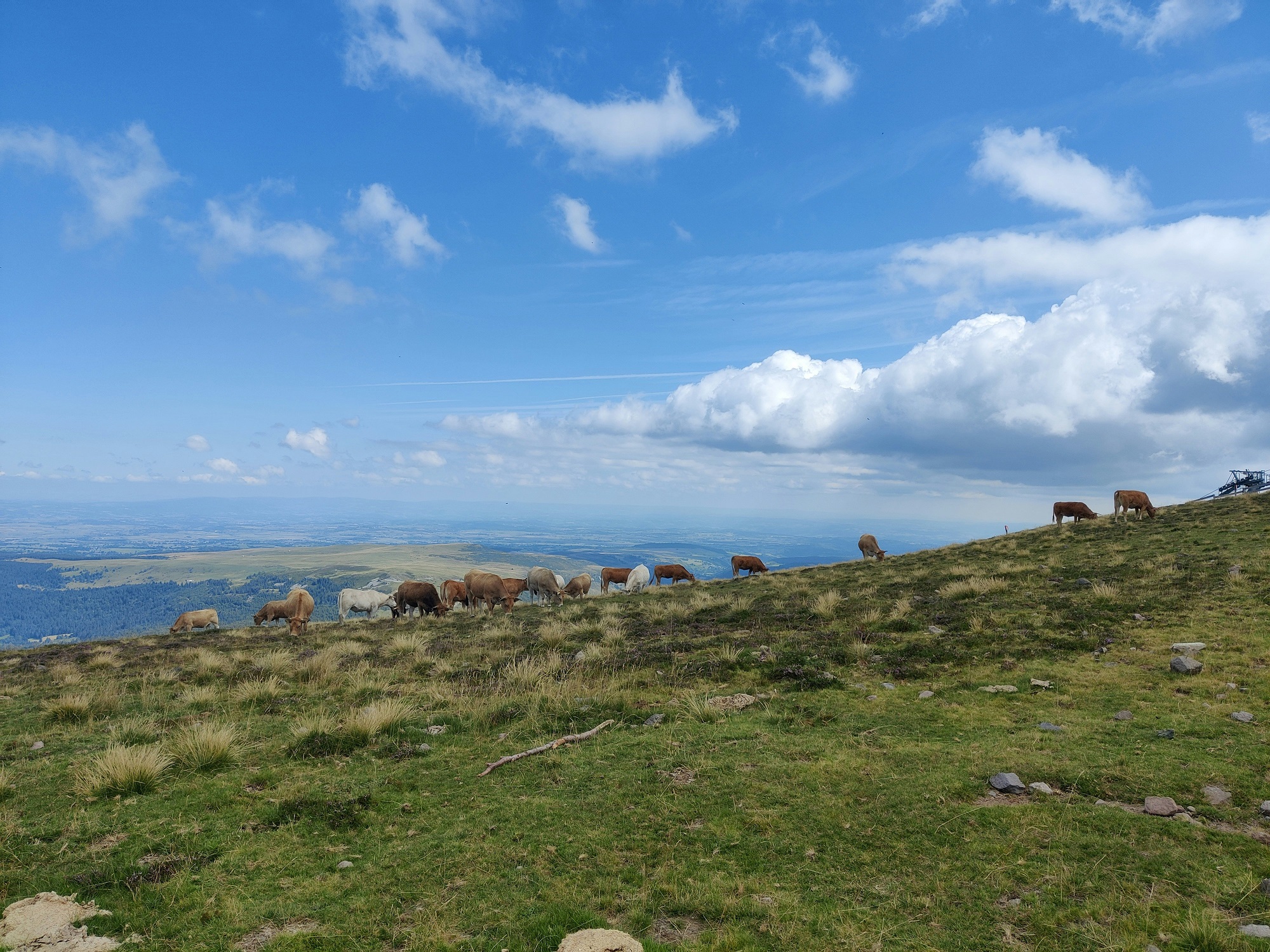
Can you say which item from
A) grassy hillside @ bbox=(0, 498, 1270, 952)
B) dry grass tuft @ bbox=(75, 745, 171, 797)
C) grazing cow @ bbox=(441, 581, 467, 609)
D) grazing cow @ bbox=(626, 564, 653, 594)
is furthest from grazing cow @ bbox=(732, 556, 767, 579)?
dry grass tuft @ bbox=(75, 745, 171, 797)

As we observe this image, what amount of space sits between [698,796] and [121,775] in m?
7.41

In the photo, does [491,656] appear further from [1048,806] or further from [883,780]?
[1048,806]

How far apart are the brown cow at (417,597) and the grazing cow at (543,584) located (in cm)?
554

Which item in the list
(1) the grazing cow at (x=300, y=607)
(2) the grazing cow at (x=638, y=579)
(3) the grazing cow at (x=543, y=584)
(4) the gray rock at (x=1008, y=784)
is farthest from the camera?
(2) the grazing cow at (x=638, y=579)

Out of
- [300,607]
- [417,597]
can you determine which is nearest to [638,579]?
[417,597]

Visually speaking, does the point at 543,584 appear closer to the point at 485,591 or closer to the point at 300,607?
the point at 485,591

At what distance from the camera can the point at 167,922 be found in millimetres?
4996

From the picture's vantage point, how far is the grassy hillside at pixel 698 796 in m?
4.97

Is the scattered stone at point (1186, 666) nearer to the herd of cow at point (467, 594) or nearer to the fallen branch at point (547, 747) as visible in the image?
the fallen branch at point (547, 747)

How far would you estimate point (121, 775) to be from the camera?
7.41 m

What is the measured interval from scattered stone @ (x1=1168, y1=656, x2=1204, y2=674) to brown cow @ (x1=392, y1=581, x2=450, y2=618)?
101 feet

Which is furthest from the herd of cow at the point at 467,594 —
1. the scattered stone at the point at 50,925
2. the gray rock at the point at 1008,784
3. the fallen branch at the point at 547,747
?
the gray rock at the point at 1008,784

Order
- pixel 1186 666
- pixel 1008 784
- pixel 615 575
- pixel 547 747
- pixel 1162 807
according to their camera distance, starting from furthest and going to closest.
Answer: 1. pixel 615 575
2. pixel 1186 666
3. pixel 547 747
4. pixel 1008 784
5. pixel 1162 807

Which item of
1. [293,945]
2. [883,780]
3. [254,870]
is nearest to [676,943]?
[293,945]
